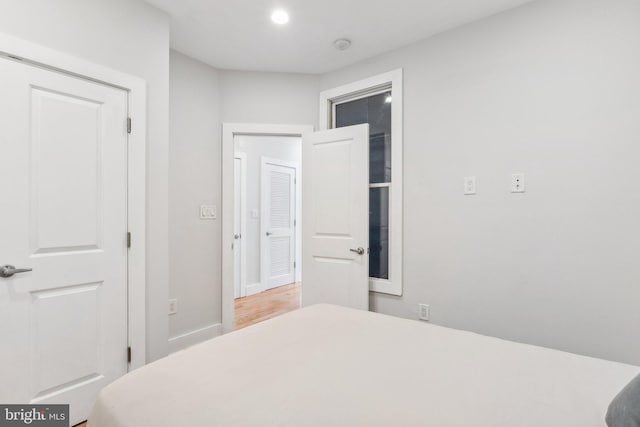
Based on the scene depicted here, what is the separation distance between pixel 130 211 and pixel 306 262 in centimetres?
166

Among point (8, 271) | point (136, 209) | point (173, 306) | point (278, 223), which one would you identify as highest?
point (136, 209)

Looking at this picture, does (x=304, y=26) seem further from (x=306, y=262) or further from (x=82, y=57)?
(x=306, y=262)

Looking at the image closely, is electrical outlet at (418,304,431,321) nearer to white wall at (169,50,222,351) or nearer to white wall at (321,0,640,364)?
white wall at (321,0,640,364)

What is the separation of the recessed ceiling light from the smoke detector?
482 millimetres

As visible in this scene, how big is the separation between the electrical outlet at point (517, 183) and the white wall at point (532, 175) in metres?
0.04

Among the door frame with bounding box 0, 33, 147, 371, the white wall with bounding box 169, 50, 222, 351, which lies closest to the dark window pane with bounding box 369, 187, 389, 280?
the white wall with bounding box 169, 50, 222, 351

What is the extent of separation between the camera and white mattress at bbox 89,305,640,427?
2.77 ft

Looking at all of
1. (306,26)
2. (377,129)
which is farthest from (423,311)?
(306,26)

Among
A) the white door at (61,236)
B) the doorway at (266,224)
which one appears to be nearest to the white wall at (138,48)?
the white door at (61,236)

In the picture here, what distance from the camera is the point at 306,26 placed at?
2.53 metres

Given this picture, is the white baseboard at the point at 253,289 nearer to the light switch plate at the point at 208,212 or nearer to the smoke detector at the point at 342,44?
the light switch plate at the point at 208,212

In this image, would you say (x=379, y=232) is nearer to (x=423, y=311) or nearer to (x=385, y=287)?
(x=385, y=287)

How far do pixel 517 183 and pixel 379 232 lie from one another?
1198 mm

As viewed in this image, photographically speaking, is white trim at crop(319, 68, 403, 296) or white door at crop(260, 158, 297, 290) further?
white door at crop(260, 158, 297, 290)
